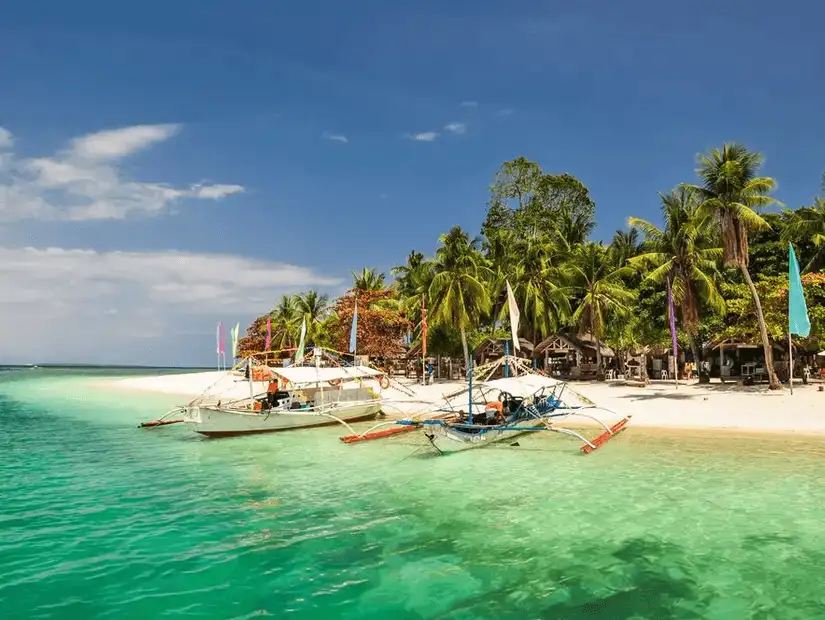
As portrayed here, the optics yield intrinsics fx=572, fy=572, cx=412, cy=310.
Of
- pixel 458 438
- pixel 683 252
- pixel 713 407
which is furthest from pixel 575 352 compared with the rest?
pixel 458 438

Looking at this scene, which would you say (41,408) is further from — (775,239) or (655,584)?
(775,239)

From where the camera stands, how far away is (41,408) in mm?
39656

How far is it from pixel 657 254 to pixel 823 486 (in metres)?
23.4

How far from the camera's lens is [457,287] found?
39344 mm

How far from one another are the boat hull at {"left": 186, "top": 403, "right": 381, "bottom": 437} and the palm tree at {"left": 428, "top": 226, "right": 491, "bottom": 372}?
16.3 metres

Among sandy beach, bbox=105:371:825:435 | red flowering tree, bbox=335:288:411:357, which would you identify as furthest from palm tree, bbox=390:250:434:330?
sandy beach, bbox=105:371:825:435

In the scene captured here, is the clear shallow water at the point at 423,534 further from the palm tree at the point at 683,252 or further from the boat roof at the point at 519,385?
the palm tree at the point at 683,252

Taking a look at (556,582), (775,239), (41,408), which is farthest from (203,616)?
(775,239)

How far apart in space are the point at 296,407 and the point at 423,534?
14.9m

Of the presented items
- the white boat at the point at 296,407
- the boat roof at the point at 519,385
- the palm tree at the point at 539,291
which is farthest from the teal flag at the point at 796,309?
the palm tree at the point at 539,291

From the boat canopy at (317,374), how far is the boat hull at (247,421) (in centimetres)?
137

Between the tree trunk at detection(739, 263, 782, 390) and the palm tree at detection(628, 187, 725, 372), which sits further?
the palm tree at detection(628, 187, 725, 372)

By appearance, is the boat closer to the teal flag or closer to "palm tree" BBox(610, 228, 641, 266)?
the teal flag

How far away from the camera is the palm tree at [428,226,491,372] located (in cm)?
3922
